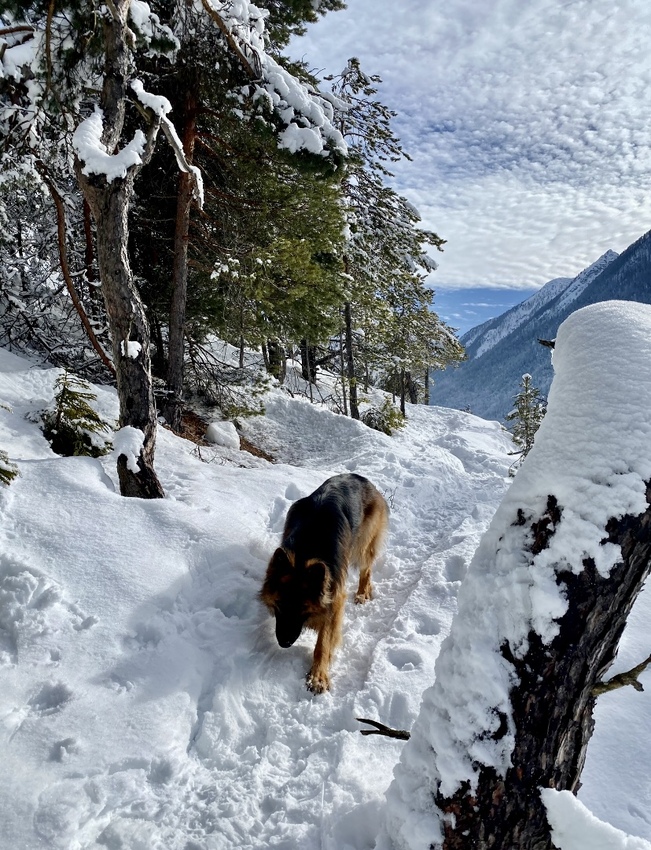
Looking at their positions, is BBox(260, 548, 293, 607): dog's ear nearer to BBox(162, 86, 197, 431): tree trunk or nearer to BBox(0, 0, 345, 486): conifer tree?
BBox(0, 0, 345, 486): conifer tree

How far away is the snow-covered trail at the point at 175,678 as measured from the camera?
7.68ft

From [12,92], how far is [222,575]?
18.0 feet

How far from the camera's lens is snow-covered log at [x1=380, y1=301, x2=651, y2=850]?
162 cm

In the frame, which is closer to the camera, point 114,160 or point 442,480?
point 114,160

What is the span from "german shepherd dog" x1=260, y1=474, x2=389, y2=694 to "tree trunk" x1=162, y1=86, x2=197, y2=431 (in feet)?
17.3

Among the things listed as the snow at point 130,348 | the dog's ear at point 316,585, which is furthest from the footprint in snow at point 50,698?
the snow at point 130,348

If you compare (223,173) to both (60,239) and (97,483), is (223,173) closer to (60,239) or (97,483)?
(60,239)

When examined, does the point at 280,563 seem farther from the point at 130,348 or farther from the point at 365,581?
the point at 130,348

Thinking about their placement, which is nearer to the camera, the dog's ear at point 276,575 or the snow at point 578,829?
the snow at point 578,829

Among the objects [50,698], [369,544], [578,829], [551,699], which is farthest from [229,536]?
[578,829]

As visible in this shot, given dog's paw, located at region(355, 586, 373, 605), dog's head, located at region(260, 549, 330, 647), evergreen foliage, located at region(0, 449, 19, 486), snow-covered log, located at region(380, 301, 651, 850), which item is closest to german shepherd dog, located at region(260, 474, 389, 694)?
dog's head, located at region(260, 549, 330, 647)

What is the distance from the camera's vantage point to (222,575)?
421 centimetres

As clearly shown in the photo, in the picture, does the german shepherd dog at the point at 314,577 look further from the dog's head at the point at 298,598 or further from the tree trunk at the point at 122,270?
the tree trunk at the point at 122,270

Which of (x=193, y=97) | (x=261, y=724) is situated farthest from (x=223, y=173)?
(x=261, y=724)
